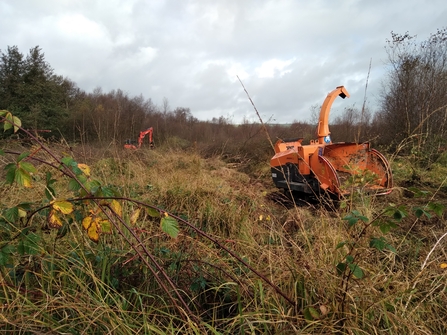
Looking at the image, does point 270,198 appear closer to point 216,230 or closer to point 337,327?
point 216,230

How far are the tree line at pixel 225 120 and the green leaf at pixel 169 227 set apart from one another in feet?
3.20

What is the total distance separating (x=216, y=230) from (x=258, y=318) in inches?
64.7

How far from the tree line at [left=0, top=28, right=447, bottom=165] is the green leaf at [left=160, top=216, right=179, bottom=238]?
976 mm

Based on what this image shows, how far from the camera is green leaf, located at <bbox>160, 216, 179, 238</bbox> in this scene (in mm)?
1166

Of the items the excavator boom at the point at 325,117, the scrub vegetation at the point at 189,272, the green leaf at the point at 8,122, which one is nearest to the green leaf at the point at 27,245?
the scrub vegetation at the point at 189,272

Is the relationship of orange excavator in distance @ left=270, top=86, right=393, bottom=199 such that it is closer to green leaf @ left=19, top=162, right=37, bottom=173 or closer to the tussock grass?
the tussock grass

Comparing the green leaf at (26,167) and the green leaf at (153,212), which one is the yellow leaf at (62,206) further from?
the green leaf at (153,212)

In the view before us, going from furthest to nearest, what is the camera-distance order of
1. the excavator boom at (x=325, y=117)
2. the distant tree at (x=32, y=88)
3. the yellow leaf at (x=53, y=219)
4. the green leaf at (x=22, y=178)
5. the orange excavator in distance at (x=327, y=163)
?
the distant tree at (x=32, y=88) → the excavator boom at (x=325, y=117) → the orange excavator in distance at (x=327, y=163) → the yellow leaf at (x=53, y=219) → the green leaf at (x=22, y=178)

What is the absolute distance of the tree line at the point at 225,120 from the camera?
587 centimetres

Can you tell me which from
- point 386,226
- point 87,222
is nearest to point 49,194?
point 87,222

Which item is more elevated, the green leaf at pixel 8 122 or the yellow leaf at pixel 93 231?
the green leaf at pixel 8 122

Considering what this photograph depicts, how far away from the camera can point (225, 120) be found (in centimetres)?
1689

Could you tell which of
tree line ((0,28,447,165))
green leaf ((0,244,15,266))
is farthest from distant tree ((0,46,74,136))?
green leaf ((0,244,15,266))

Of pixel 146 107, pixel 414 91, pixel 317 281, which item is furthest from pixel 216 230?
pixel 146 107
